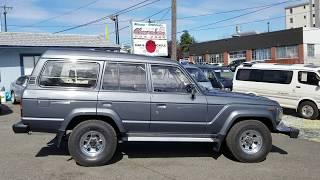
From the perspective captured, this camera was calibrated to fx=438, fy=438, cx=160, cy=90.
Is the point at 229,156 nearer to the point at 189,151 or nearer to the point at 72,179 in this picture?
the point at 189,151

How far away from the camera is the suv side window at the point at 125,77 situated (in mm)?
7965

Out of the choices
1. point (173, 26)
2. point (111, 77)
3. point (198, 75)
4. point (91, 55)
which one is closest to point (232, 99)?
point (111, 77)

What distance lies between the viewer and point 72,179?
22.7 ft


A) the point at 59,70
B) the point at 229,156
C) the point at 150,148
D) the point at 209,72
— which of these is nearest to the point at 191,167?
the point at 229,156

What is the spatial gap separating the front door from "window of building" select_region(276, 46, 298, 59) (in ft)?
186

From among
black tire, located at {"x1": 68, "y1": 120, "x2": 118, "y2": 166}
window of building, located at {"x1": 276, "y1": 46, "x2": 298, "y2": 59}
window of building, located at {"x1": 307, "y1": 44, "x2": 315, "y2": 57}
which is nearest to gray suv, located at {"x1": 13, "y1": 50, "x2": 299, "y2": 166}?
black tire, located at {"x1": 68, "y1": 120, "x2": 118, "y2": 166}

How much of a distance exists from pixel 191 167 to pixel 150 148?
1791mm

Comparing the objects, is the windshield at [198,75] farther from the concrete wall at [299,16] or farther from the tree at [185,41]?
the concrete wall at [299,16]

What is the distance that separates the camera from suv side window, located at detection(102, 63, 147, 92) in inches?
314

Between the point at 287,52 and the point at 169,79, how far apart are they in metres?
58.8

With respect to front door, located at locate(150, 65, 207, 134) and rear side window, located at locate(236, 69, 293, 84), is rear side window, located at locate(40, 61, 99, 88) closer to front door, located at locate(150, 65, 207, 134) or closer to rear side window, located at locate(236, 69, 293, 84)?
front door, located at locate(150, 65, 207, 134)

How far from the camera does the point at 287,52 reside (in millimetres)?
63844

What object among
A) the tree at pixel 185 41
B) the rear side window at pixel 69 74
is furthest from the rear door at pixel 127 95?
the tree at pixel 185 41

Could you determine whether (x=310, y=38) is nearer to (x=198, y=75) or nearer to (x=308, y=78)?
(x=198, y=75)
